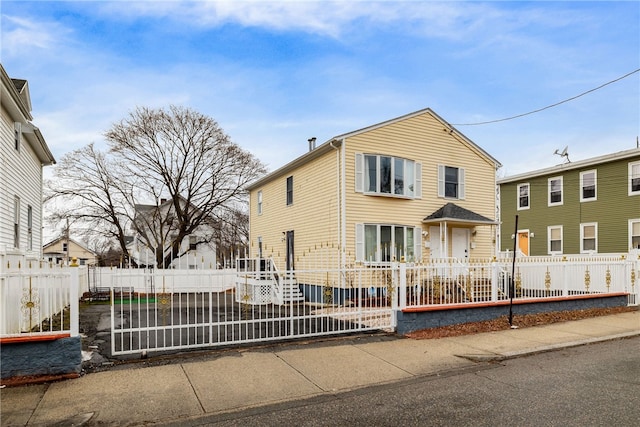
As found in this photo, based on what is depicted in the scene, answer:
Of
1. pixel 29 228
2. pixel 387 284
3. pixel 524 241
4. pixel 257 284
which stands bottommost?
pixel 257 284

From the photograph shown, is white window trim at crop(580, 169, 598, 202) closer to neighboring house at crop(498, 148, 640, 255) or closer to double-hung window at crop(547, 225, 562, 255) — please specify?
neighboring house at crop(498, 148, 640, 255)

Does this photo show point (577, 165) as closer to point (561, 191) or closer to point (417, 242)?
point (561, 191)

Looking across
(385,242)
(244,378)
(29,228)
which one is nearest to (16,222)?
(29,228)

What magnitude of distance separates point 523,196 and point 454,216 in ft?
37.5

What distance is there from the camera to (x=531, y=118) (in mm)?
16906

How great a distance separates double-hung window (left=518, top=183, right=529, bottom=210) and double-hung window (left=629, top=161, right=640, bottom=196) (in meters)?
5.72

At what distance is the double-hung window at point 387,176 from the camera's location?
53.4ft

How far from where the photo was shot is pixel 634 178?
20.6 m

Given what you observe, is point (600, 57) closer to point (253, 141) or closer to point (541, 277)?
point (541, 277)

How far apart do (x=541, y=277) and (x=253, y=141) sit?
80.8ft

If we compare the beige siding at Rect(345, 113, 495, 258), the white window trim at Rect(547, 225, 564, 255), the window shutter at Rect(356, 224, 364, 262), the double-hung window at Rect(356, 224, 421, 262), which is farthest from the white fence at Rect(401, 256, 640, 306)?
the white window trim at Rect(547, 225, 564, 255)

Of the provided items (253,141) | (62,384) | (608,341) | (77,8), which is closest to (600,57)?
(608,341)

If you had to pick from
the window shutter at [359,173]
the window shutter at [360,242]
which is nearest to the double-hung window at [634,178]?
the window shutter at [359,173]

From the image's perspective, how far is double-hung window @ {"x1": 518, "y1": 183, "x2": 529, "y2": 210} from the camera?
25.8 m
